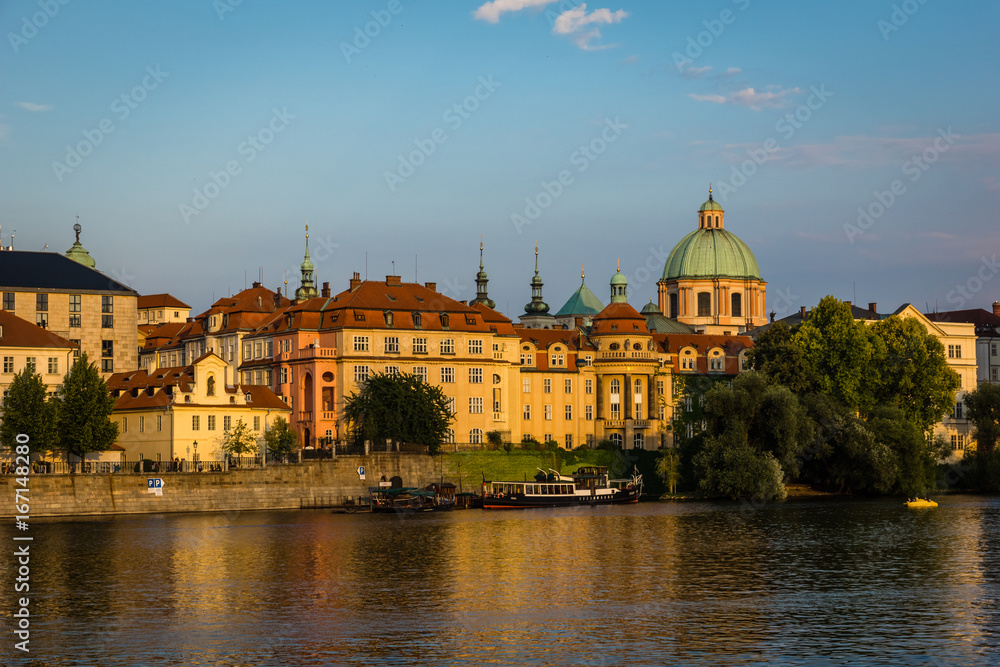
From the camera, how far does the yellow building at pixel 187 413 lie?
127062 millimetres

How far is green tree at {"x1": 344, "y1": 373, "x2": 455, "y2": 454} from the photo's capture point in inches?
5192

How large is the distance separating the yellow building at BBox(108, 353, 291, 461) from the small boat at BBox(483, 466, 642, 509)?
807 inches

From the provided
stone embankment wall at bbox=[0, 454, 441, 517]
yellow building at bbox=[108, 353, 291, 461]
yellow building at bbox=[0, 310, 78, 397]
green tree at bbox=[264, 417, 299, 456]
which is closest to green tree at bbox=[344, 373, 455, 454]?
stone embankment wall at bbox=[0, 454, 441, 517]

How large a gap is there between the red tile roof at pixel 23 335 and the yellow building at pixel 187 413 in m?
8.44

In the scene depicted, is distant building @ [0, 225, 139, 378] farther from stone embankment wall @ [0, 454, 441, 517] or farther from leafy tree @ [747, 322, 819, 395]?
leafy tree @ [747, 322, 819, 395]

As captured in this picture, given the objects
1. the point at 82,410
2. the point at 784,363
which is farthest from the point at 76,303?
the point at 784,363

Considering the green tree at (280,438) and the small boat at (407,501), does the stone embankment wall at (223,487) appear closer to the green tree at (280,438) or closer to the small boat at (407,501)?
the small boat at (407,501)

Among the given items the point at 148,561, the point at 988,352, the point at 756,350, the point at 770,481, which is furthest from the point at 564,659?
the point at 988,352

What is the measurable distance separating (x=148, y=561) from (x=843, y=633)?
36.8 metres

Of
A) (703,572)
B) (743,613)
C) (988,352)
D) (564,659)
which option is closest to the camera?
Answer: (564,659)

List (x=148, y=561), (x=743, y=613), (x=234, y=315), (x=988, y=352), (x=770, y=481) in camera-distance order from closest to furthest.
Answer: (x=743, y=613), (x=148, y=561), (x=770, y=481), (x=234, y=315), (x=988, y=352)

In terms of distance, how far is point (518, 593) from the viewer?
62.1 metres

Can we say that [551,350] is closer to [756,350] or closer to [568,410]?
[568,410]

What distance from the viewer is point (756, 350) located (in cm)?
14100
